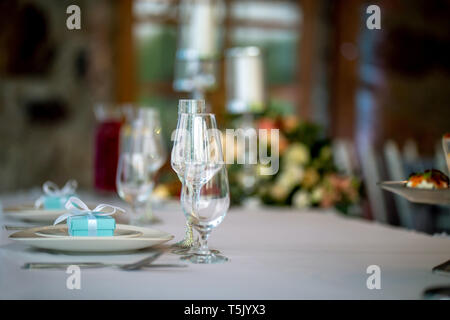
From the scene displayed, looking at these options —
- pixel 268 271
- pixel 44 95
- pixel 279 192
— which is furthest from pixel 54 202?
pixel 44 95

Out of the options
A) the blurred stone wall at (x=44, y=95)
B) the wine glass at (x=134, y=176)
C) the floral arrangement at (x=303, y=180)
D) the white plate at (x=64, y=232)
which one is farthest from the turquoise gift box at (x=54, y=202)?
the blurred stone wall at (x=44, y=95)

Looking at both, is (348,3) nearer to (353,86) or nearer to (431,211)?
(353,86)

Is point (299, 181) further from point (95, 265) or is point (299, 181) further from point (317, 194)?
point (95, 265)

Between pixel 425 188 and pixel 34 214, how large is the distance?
780 mm

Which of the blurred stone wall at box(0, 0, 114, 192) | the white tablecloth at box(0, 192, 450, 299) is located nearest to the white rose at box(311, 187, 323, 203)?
the white tablecloth at box(0, 192, 450, 299)

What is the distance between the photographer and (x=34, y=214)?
4.56 feet

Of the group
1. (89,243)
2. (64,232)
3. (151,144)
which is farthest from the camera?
(151,144)

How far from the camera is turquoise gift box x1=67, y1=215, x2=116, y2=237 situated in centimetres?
108

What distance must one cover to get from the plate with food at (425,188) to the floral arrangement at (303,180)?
1.14 meters

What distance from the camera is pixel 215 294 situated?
819 millimetres
